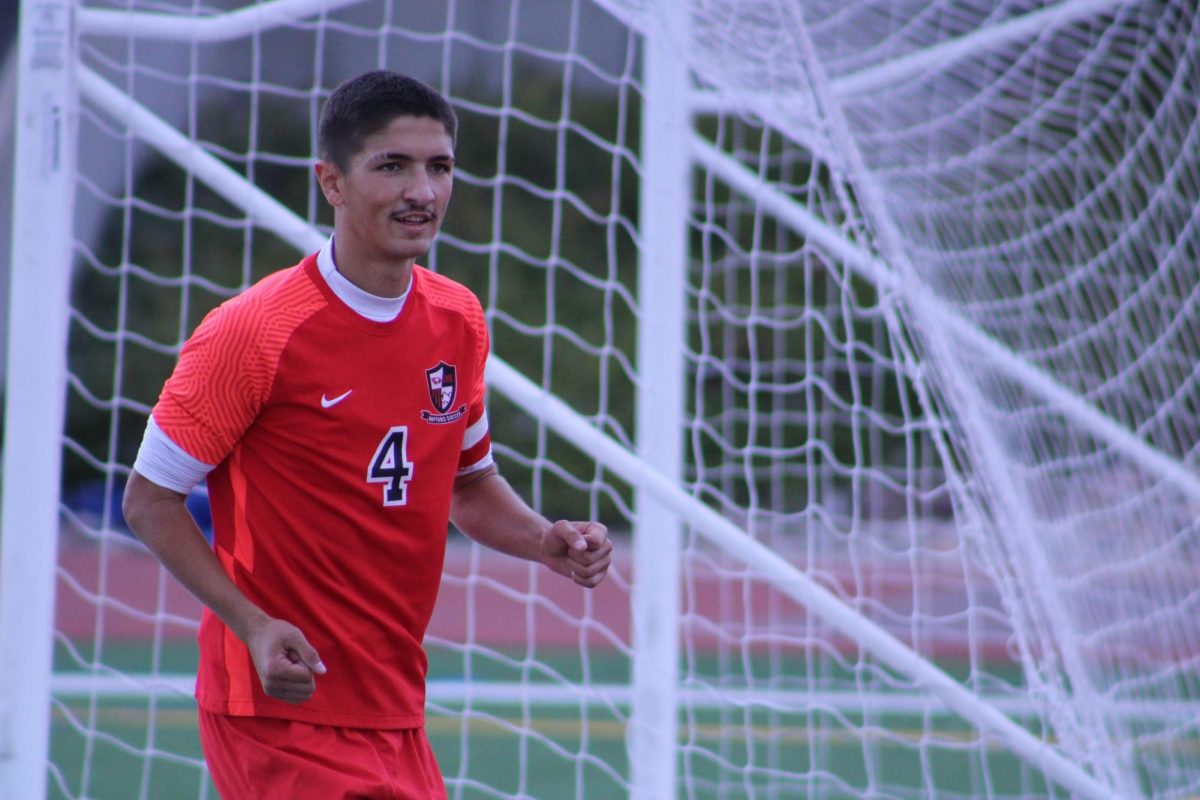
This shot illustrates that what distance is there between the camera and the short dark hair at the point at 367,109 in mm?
1989

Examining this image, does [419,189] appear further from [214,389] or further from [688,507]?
[688,507]

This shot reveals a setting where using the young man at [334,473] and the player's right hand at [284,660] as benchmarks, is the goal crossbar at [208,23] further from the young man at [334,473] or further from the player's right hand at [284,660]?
the player's right hand at [284,660]

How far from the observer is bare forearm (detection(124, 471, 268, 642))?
191 centimetres

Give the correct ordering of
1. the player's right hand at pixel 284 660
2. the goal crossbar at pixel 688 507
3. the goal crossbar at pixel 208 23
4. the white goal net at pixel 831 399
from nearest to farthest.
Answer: the player's right hand at pixel 284 660 < the goal crossbar at pixel 688 507 < the white goal net at pixel 831 399 < the goal crossbar at pixel 208 23

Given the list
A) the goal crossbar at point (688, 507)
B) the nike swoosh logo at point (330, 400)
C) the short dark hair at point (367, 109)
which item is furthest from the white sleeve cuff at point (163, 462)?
the goal crossbar at point (688, 507)

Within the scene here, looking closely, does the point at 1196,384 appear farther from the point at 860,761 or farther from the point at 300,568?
the point at 300,568

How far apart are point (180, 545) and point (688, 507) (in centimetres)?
129

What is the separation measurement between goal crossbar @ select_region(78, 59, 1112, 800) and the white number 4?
95 centimetres

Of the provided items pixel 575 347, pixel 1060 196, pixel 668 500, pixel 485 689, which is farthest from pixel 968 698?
pixel 575 347

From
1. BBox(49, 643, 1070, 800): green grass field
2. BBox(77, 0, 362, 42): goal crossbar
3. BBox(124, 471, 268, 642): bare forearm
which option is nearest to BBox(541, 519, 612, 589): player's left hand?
BBox(124, 471, 268, 642): bare forearm

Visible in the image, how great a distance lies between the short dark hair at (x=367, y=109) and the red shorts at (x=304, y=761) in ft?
2.70

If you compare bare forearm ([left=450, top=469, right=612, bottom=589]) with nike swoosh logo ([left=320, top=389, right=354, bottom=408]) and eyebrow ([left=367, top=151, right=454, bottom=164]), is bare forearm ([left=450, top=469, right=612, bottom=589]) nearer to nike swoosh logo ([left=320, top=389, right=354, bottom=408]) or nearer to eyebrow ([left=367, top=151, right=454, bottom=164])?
nike swoosh logo ([left=320, top=389, right=354, bottom=408])

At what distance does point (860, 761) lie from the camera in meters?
5.70

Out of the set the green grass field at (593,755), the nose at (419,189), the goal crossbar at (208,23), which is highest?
the goal crossbar at (208,23)
